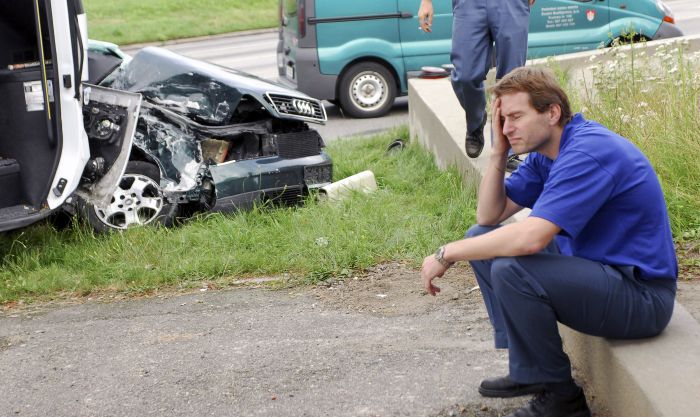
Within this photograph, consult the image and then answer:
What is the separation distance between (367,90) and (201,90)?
15.5ft

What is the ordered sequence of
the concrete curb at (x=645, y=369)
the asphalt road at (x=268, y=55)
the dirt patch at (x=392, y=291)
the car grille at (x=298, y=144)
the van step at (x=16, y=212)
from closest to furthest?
1. the concrete curb at (x=645, y=369)
2. the dirt patch at (x=392, y=291)
3. the van step at (x=16, y=212)
4. the car grille at (x=298, y=144)
5. the asphalt road at (x=268, y=55)

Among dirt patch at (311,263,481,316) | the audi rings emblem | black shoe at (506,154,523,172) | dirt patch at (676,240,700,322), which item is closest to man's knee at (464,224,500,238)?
dirt patch at (676,240,700,322)

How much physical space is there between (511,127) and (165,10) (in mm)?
22770

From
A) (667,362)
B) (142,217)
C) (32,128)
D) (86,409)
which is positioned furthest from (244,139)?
(667,362)

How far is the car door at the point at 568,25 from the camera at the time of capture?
11.3m

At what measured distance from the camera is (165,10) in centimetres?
2519

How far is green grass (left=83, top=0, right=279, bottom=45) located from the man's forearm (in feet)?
61.6

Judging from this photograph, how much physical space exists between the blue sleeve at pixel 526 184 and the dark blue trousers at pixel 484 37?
2.35 m

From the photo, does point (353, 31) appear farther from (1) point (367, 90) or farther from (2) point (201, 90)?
(2) point (201, 90)

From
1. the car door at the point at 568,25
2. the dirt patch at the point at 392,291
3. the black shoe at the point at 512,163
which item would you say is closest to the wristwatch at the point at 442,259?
the dirt patch at the point at 392,291

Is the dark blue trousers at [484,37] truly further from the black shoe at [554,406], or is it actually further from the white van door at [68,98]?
the black shoe at [554,406]

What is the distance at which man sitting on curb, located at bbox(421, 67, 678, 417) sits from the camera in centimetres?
323

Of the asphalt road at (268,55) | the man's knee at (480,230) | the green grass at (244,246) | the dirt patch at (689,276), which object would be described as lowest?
the asphalt road at (268,55)

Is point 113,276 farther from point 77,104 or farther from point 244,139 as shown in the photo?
point 244,139
